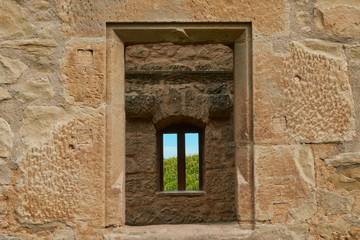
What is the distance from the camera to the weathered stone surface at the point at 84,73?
6.84ft

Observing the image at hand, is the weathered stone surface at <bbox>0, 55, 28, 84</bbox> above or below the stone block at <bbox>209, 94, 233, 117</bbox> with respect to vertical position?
below

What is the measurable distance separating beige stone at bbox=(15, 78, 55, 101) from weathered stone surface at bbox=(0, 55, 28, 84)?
0.20ft

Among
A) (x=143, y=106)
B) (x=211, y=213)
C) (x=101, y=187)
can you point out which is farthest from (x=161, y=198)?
(x=101, y=187)

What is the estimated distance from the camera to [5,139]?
2.04 meters

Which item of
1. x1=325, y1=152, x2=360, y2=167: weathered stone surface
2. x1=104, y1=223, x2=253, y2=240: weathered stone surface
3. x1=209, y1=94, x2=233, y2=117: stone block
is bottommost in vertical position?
x1=104, y1=223, x2=253, y2=240: weathered stone surface

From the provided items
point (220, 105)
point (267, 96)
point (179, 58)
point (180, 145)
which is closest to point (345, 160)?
point (267, 96)

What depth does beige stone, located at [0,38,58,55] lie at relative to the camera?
2084mm

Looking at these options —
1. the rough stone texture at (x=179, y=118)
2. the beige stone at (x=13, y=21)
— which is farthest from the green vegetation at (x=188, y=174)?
the beige stone at (x=13, y=21)

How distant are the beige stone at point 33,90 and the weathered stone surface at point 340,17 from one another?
1.58m

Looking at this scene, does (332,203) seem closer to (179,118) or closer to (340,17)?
(340,17)

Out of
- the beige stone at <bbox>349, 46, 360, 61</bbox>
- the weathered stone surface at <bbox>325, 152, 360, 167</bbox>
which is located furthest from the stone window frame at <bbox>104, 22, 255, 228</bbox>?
the beige stone at <bbox>349, 46, 360, 61</bbox>

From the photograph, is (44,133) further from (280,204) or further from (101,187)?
(280,204)

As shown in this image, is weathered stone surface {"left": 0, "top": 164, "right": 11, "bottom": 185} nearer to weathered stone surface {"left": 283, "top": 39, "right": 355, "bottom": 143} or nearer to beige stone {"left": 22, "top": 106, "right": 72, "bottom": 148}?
beige stone {"left": 22, "top": 106, "right": 72, "bottom": 148}

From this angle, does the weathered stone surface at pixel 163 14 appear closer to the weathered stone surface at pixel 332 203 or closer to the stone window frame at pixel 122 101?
the stone window frame at pixel 122 101
